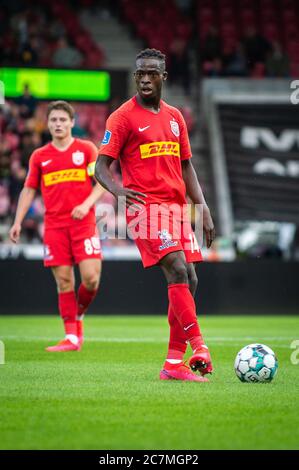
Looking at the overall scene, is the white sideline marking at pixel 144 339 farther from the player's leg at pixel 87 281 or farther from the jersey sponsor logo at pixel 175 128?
the jersey sponsor logo at pixel 175 128

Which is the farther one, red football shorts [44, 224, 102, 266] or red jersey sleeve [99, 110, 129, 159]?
red football shorts [44, 224, 102, 266]

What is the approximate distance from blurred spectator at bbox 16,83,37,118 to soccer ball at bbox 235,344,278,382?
585 inches

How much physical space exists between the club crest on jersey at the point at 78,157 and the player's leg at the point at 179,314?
3.48 meters

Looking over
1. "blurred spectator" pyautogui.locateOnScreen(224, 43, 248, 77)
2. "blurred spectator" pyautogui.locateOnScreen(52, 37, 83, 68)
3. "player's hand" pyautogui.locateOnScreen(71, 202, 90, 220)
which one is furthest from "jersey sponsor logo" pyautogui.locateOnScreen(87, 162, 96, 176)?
"blurred spectator" pyautogui.locateOnScreen(224, 43, 248, 77)

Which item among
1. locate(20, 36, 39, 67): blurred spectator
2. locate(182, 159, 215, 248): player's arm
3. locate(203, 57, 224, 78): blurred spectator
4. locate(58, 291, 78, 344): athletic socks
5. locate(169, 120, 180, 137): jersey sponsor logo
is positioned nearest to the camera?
locate(169, 120, 180, 137): jersey sponsor logo

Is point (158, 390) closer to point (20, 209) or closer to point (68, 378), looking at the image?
point (68, 378)

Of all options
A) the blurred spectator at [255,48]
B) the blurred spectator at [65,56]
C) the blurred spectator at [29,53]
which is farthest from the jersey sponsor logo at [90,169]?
the blurred spectator at [255,48]

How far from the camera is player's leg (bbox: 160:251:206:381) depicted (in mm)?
7164

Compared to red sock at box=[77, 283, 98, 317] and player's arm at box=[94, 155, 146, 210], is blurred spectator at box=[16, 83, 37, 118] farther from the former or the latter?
player's arm at box=[94, 155, 146, 210]

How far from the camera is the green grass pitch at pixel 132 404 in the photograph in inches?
192

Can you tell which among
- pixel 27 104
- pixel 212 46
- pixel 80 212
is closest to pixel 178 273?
pixel 80 212

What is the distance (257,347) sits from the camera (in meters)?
7.35
